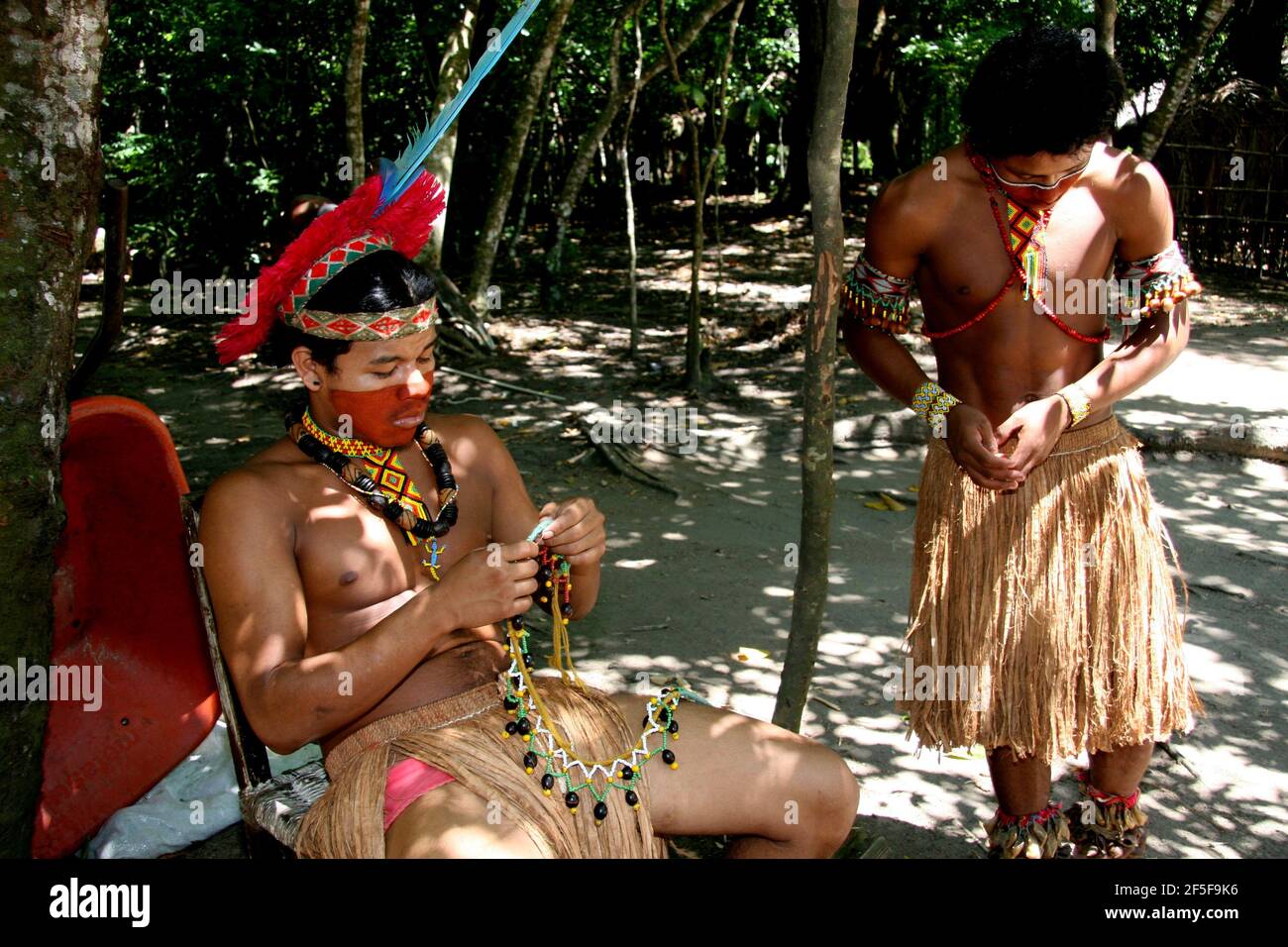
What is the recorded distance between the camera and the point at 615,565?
5.06 m

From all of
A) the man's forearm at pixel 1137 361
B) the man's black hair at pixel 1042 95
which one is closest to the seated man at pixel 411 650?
the man's forearm at pixel 1137 361

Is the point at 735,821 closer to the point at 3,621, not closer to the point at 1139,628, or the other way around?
the point at 1139,628

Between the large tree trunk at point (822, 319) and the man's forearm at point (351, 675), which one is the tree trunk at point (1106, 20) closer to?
the large tree trunk at point (822, 319)

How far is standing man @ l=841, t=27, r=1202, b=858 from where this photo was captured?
8.86 ft

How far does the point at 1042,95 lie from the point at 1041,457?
31.7 inches

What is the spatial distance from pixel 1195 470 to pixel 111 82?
35.5 feet

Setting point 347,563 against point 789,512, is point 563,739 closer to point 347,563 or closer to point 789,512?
point 347,563

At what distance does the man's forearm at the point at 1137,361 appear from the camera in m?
2.68

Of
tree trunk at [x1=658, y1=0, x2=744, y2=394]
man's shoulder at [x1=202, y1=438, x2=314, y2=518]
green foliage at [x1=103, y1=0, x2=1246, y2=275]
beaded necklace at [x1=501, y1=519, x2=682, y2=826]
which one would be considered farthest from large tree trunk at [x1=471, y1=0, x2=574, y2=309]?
beaded necklace at [x1=501, y1=519, x2=682, y2=826]

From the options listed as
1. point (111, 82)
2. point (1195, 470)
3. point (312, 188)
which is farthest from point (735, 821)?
point (111, 82)

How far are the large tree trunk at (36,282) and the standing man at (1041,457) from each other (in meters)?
1.76

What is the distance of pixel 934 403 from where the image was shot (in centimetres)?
274

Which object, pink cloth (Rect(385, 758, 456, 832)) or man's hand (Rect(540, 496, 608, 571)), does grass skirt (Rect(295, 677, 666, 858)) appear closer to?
pink cloth (Rect(385, 758, 456, 832))

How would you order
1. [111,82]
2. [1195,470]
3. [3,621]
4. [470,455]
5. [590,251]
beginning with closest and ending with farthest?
[3,621] < [470,455] < [1195,470] < [111,82] < [590,251]
